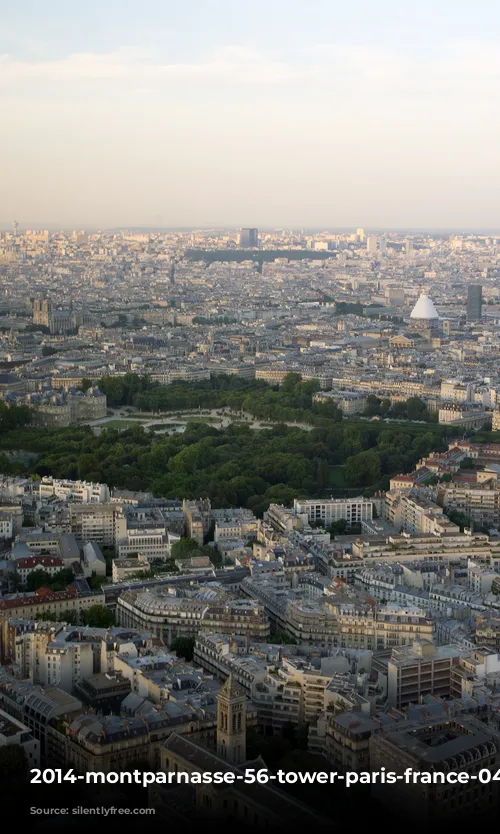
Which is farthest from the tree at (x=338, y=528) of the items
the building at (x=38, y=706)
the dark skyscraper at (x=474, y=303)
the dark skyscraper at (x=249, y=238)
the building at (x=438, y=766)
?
the dark skyscraper at (x=249, y=238)

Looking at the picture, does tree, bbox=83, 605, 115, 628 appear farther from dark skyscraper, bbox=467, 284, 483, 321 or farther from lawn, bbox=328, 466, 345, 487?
dark skyscraper, bbox=467, 284, 483, 321

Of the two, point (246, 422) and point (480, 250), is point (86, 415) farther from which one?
point (480, 250)

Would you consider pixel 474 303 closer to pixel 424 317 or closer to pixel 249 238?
pixel 424 317

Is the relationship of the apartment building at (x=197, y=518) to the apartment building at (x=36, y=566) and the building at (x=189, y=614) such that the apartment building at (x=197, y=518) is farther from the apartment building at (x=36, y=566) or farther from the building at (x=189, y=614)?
the building at (x=189, y=614)

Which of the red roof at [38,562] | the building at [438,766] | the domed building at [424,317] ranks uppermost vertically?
the domed building at [424,317]

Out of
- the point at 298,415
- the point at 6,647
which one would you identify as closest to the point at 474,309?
the point at 298,415

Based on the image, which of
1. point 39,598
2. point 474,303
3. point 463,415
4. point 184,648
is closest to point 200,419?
point 463,415

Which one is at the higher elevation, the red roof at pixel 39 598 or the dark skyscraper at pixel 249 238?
the dark skyscraper at pixel 249 238
